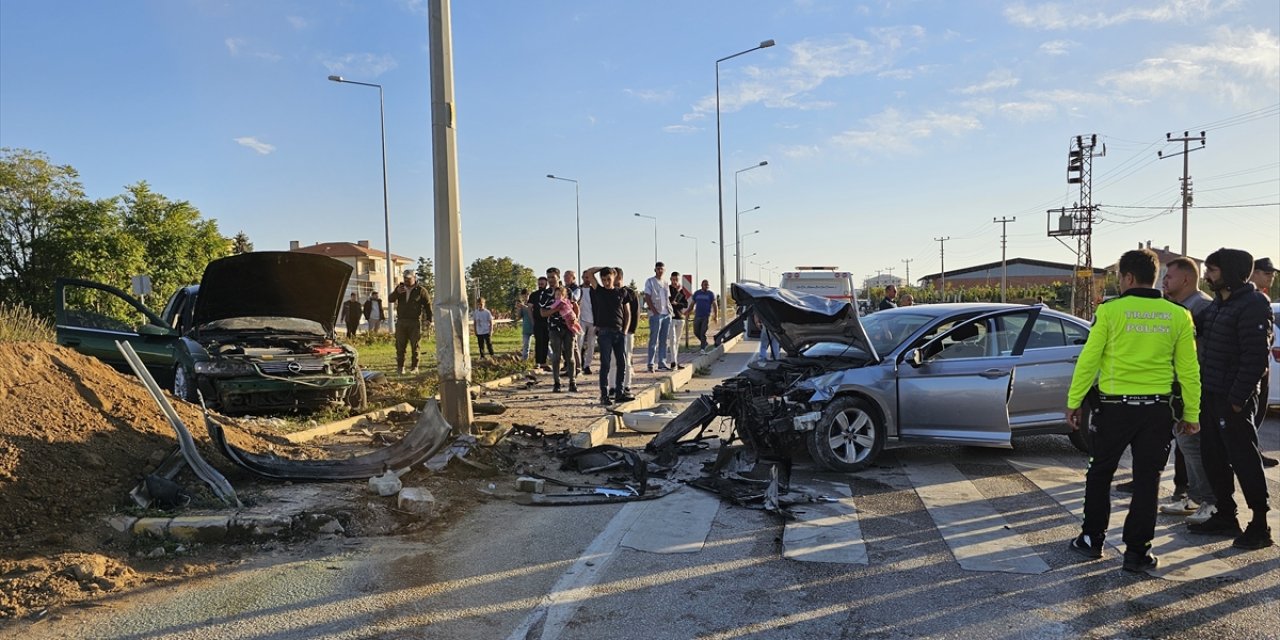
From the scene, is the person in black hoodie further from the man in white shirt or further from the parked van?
the parked van

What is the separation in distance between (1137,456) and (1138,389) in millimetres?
385

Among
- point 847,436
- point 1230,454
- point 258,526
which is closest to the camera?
point 258,526

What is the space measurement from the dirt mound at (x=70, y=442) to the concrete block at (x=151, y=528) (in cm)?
26

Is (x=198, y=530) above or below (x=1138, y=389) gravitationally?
below

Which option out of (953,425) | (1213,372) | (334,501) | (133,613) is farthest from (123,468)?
(1213,372)

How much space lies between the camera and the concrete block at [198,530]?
4953mm

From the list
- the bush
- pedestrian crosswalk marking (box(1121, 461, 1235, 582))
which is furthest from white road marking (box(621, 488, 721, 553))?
the bush

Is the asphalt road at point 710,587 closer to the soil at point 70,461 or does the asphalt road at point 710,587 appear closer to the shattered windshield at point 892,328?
the soil at point 70,461

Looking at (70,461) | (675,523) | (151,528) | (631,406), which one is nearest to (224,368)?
(70,461)

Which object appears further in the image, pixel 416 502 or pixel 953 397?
pixel 953 397

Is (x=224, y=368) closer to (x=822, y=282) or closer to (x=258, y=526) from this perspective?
(x=258, y=526)

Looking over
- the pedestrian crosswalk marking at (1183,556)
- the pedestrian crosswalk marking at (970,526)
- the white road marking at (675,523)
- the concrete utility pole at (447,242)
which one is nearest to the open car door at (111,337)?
the concrete utility pole at (447,242)

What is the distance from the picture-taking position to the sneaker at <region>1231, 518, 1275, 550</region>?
16.0 feet

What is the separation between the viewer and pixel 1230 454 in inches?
203
